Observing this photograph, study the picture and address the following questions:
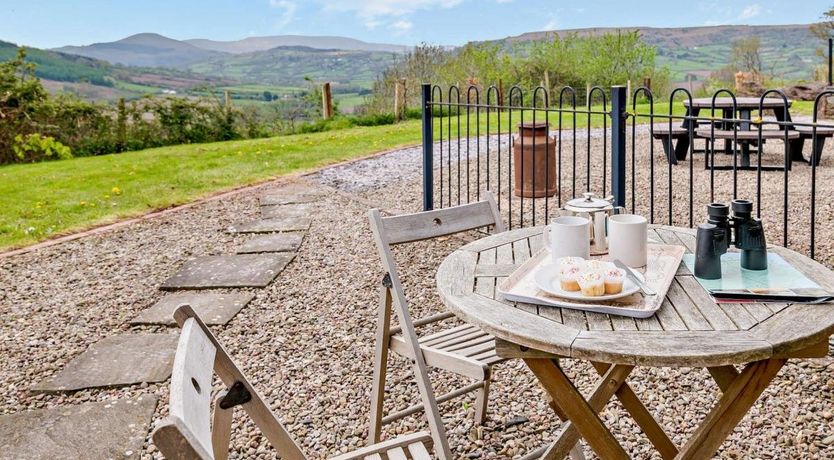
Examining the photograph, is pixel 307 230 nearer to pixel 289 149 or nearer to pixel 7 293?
pixel 7 293

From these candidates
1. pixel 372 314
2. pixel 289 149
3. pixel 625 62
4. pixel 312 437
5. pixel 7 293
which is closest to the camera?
pixel 312 437

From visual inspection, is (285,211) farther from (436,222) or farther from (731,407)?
→ (731,407)

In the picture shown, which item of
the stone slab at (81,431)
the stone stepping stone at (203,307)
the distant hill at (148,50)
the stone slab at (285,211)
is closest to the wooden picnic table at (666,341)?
the stone slab at (81,431)

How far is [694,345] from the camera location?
1.52 metres

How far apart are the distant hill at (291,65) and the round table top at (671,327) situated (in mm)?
44819

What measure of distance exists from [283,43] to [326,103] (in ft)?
214

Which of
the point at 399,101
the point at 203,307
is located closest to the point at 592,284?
the point at 203,307

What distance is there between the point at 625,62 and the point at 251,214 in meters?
22.4

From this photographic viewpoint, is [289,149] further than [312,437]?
Yes

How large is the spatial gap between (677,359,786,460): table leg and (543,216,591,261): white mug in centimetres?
57

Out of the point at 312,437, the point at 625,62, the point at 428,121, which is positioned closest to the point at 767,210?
the point at 428,121

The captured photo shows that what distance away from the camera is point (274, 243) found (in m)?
5.86

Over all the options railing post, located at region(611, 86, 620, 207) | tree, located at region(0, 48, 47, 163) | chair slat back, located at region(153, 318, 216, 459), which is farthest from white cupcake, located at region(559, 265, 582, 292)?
tree, located at region(0, 48, 47, 163)

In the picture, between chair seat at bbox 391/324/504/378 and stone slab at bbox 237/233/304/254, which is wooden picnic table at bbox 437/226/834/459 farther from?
stone slab at bbox 237/233/304/254
